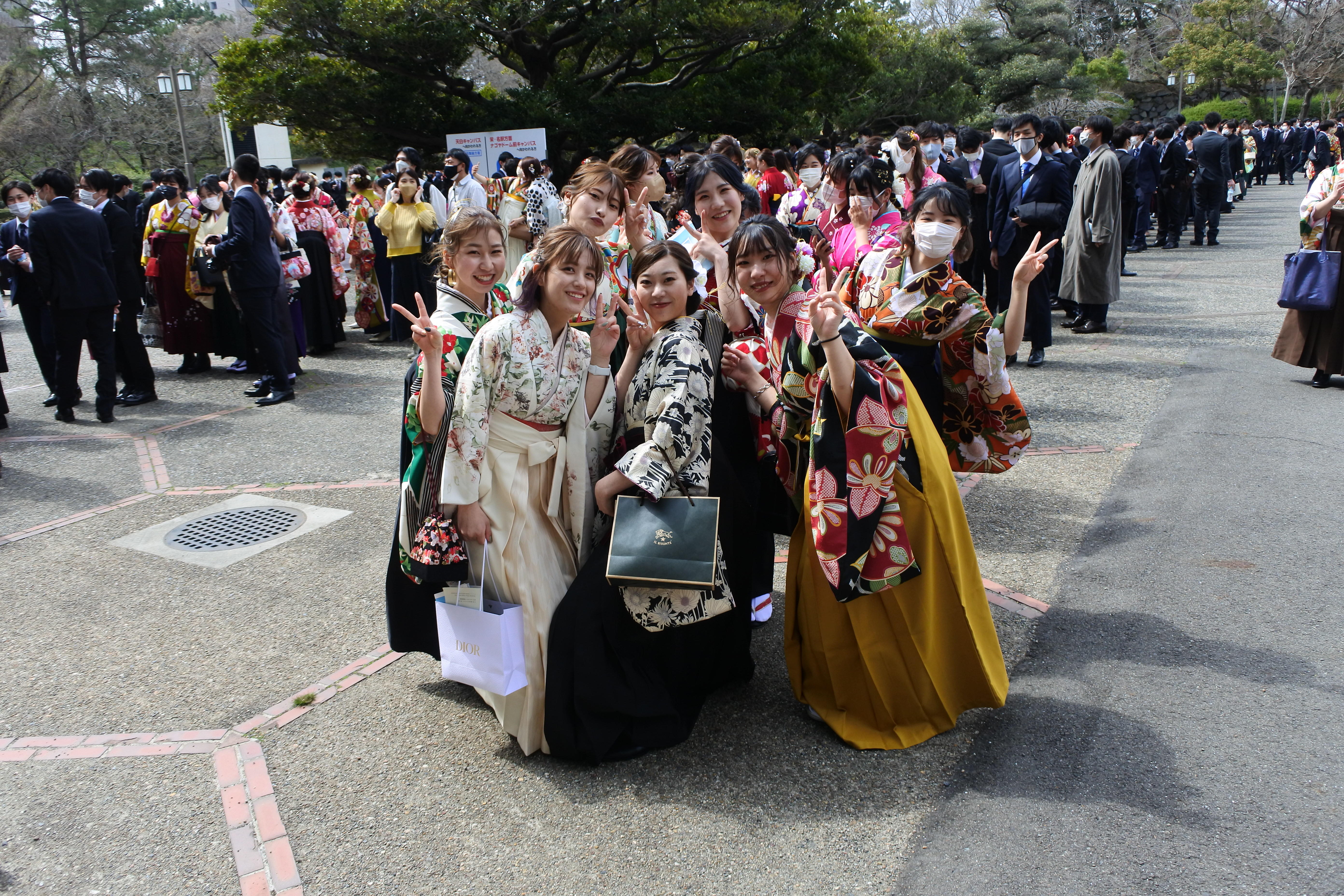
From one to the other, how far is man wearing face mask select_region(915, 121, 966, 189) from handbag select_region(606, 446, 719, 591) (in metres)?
6.32

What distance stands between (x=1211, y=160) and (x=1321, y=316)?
954 centimetres

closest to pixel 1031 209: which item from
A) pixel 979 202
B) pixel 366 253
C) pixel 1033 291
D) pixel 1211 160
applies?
pixel 1033 291

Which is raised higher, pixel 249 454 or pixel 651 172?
pixel 651 172

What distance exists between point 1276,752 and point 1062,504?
223 cm

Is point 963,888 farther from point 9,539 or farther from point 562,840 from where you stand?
point 9,539

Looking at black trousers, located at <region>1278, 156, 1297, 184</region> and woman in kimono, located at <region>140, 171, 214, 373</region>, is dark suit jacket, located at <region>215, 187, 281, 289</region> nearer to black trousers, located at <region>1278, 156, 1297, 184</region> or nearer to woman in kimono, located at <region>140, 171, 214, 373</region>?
woman in kimono, located at <region>140, 171, 214, 373</region>

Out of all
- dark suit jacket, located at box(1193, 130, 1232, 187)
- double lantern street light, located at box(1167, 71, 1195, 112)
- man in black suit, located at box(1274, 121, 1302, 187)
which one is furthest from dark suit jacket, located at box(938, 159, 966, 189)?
double lantern street light, located at box(1167, 71, 1195, 112)

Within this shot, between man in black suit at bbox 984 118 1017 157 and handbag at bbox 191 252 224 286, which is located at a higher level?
man in black suit at bbox 984 118 1017 157

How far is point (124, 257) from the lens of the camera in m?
7.73

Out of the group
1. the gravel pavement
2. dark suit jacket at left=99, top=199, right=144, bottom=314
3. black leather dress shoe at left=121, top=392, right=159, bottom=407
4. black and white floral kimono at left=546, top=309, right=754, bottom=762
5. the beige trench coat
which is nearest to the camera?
the gravel pavement

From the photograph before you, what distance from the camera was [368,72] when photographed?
19422 mm

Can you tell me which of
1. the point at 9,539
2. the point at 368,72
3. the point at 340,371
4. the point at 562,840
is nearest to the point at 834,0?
the point at 368,72

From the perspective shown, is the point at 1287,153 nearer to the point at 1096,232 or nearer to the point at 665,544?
the point at 1096,232

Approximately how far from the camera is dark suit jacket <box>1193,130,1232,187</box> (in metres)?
14.5
